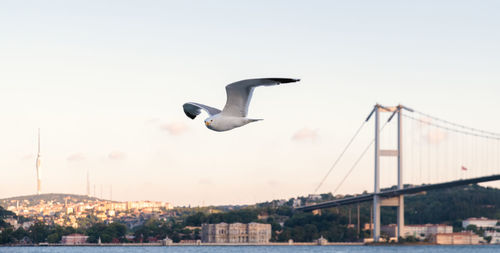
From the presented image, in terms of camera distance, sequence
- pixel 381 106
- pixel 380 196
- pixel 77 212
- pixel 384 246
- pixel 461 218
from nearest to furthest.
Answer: pixel 380 196
pixel 381 106
pixel 384 246
pixel 461 218
pixel 77 212

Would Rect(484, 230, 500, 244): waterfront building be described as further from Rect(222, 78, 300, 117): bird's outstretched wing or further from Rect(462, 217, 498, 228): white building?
Rect(222, 78, 300, 117): bird's outstretched wing

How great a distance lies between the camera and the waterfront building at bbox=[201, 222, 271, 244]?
98375 millimetres

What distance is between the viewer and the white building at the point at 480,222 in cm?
9944

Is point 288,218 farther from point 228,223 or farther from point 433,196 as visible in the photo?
point 433,196

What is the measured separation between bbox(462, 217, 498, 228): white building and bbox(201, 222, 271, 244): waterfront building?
20.0 meters

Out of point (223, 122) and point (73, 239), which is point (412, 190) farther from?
point (73, 239)

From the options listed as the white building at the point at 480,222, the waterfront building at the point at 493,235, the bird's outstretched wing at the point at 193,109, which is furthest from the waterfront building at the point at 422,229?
the bird's outstretched wing at the point at 193,109

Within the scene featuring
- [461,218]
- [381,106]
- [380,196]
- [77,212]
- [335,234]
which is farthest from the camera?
[77,212]

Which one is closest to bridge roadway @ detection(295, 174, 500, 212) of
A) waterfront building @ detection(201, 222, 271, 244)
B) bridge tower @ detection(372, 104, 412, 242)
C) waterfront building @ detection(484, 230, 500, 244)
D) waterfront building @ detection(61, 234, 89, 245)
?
bridge tower @ detection(372, 104, 412, 242)

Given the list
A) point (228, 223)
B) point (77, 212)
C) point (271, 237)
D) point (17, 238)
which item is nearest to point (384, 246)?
point (271, 237)

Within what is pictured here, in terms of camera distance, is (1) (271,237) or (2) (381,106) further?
(1) (271,237)

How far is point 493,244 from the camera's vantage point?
10388cm

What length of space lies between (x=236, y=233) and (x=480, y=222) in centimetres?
2511

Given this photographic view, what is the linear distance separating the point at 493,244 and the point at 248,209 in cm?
2685
